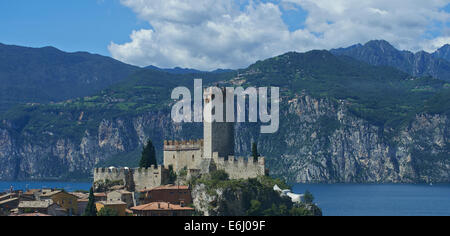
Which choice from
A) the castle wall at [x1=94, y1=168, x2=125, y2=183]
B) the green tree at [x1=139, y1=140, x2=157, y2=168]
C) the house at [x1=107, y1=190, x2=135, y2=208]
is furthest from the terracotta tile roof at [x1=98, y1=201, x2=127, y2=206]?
the green tree at [x1=139, y1=140, x2=157, y2=168]

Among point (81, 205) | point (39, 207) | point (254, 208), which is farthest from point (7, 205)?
point (254, 208)

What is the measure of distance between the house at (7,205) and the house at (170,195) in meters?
15.1

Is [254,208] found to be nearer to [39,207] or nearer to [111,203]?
[111,203]

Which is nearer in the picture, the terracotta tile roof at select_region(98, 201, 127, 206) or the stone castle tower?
the terracotta tile roof at select_region(98, 201, 127, 206)

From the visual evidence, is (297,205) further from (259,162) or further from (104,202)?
(104,202)

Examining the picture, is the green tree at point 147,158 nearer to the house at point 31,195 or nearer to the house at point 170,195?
the house at point 170,195

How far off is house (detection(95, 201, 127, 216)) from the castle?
8303 mm

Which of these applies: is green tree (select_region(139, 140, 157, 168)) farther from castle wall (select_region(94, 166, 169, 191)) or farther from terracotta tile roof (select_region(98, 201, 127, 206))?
terracotta tile roof (select_region(98, 201, 127, 206))

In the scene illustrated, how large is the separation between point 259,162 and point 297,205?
30.7ft

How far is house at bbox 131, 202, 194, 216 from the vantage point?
78.3 meters

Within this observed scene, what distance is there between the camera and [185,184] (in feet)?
286
